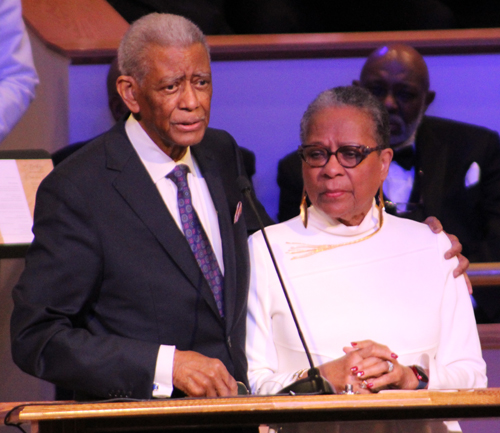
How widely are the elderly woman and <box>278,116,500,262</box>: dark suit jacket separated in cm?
78

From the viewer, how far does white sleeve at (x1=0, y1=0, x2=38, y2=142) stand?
7.07 ft

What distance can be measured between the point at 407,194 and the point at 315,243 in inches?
38.2

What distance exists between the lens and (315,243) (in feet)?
5.79

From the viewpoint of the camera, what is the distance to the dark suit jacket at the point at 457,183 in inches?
101

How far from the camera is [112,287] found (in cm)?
149

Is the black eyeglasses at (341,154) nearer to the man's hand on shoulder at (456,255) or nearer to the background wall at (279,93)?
the man's hand on shoulder at (456,255)

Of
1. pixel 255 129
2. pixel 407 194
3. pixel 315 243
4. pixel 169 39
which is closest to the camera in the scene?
pixel 169 39

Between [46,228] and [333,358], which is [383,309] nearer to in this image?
[333,358]

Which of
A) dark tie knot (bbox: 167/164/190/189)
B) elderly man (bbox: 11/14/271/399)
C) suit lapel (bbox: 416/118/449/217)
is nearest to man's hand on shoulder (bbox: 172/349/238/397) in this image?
elderly man (bbox: 11/14/271/399)

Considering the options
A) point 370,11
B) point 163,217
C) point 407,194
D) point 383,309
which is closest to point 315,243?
point 383,309

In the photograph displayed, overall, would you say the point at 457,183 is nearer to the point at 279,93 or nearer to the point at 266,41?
the point at 279,93

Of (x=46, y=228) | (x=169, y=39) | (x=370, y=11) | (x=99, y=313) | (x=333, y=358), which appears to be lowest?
(x=333, y=358)

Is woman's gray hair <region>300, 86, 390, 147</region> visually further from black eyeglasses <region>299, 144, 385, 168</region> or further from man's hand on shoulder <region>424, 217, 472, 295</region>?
man's hand on shoulder <region>424, 217, 472, 295</region>

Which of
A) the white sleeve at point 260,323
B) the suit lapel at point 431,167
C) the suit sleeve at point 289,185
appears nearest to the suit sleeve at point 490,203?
the suit lapel at point 431,167
